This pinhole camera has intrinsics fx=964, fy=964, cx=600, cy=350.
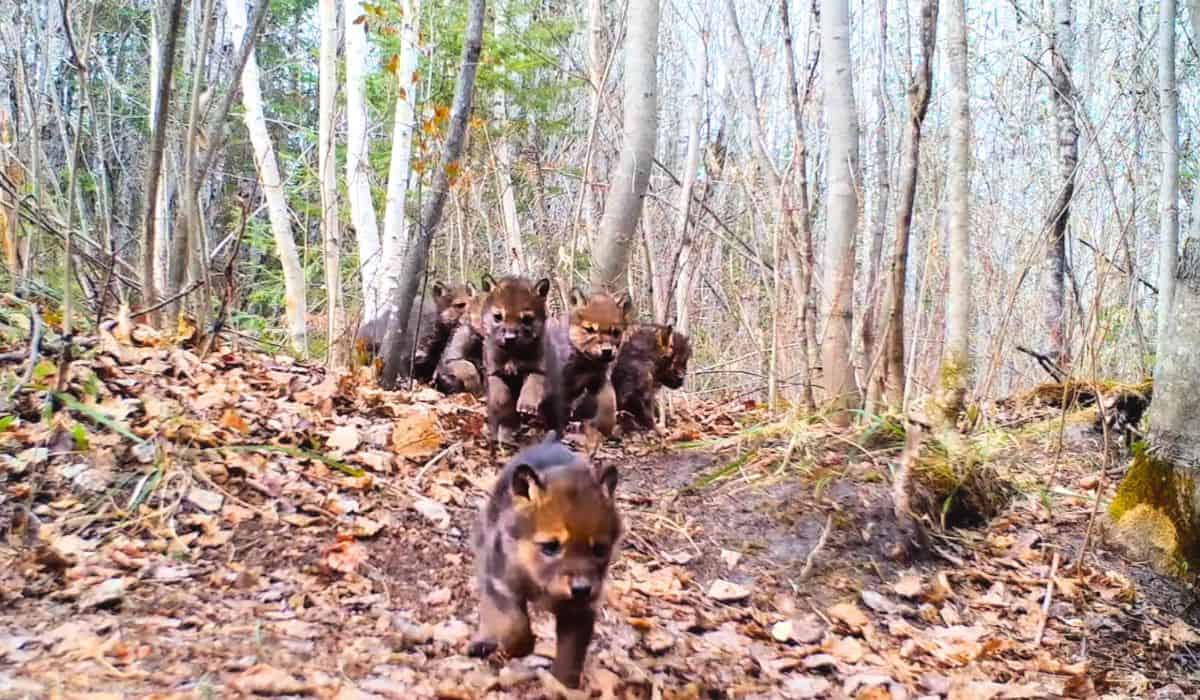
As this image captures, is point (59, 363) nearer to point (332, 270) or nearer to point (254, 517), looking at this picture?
point (254, 517)

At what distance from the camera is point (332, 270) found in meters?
8.51

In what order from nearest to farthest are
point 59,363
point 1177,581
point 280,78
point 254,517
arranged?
point 254,517 < point 59,363 < point 1177,581 < point 280,78

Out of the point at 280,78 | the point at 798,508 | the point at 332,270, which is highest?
the point at 280,78

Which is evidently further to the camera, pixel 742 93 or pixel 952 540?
pixel 742 93

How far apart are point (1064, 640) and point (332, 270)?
6.31 m

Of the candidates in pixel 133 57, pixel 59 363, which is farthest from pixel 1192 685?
pixel 133 57

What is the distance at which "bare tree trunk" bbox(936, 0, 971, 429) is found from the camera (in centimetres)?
659

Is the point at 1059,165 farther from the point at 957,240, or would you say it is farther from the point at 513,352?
the point at 513,352

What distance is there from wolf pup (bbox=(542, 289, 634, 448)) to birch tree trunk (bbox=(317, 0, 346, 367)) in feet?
6.82

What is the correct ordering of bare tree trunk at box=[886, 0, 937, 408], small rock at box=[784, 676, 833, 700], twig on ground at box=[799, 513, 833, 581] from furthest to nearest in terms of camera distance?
bare tree trunk at box=[886, 0, 937, 408], twig on ground at box=[799, 513, 833, 581], small rock at box=[784, 676, 833, 700]

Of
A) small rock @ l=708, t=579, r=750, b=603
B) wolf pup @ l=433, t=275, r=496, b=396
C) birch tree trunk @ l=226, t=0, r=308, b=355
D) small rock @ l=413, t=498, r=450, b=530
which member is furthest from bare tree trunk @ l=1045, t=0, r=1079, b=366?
birch tree trunk @ l=226, t=0, r=308, b=355

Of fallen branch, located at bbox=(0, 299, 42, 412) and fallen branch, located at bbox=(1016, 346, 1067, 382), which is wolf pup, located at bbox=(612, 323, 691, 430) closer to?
fallen branch, located at bbox=(1016, 346, 1067, 382)

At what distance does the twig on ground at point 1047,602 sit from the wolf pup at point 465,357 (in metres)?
4.71

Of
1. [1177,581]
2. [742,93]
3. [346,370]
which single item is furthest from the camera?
[742,93]
